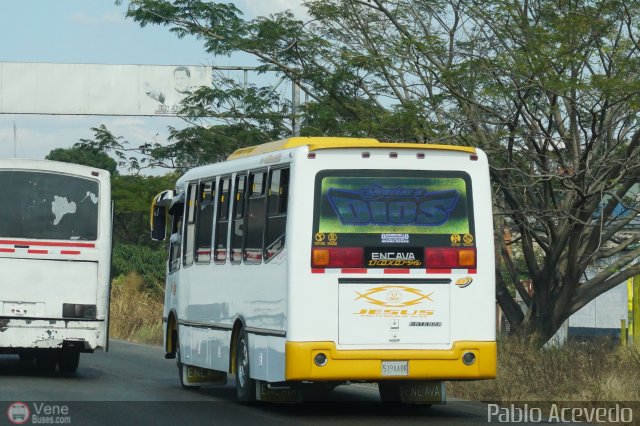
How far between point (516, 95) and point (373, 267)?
8367 millimetres

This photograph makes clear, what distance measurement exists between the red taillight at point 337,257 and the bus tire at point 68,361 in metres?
8.17

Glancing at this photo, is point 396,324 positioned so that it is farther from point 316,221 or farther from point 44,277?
point 44,277

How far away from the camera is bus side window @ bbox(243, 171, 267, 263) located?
15930mm

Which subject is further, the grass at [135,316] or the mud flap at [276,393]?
the grass at [135,316]

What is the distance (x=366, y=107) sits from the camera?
26734 mm

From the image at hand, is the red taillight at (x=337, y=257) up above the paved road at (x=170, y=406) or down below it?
above

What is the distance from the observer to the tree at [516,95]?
21.9 metres

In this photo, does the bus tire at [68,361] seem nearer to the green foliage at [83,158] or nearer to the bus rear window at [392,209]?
the bus rear window at [392,209]

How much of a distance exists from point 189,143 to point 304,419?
18.4 meters

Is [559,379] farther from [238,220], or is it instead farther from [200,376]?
[200,376]

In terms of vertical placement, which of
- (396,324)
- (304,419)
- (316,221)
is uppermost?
(316,221)

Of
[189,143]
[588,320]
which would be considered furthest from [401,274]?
[588,320]

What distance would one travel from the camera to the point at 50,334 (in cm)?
2008

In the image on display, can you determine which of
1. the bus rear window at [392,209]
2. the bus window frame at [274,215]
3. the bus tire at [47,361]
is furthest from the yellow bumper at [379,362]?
the bus tire at [47,361]
